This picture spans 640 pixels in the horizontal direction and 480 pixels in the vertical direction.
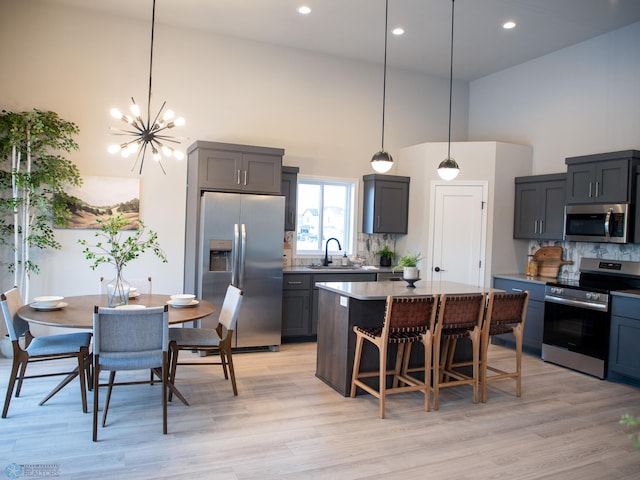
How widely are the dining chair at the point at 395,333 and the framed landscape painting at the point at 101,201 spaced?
298 cm

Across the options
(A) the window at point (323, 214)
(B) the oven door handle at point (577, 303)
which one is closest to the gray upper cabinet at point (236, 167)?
(A) the window at point (323, 214)

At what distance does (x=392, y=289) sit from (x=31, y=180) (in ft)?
12.0

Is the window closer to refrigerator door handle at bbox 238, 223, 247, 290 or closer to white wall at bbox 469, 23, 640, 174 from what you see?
refrigerator door handle at bbox 238, 223, 247, 290

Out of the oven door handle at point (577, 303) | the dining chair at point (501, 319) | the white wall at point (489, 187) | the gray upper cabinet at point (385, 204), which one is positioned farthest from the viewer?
the gray upper cabinet at point (385, 204)

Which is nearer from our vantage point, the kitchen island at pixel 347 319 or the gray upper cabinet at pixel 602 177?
the kitchen island at pixel 347 319

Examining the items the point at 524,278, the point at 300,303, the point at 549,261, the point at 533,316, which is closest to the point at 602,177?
the point at 549,261

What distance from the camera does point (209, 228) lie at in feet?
16.7

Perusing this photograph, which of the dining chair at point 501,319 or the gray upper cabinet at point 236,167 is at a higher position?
the gray upper cabinet at point 236,167

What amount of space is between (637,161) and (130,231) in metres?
5.39

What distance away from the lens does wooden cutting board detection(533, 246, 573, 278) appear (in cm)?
586

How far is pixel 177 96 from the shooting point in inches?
220

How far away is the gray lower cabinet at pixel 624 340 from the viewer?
4.43 metres

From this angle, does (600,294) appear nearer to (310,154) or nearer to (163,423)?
(310,154)

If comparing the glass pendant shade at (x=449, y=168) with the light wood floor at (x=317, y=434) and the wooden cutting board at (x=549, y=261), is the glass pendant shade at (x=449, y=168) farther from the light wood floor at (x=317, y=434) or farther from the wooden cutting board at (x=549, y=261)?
the wooden cutting board at (x=549, y=261)
